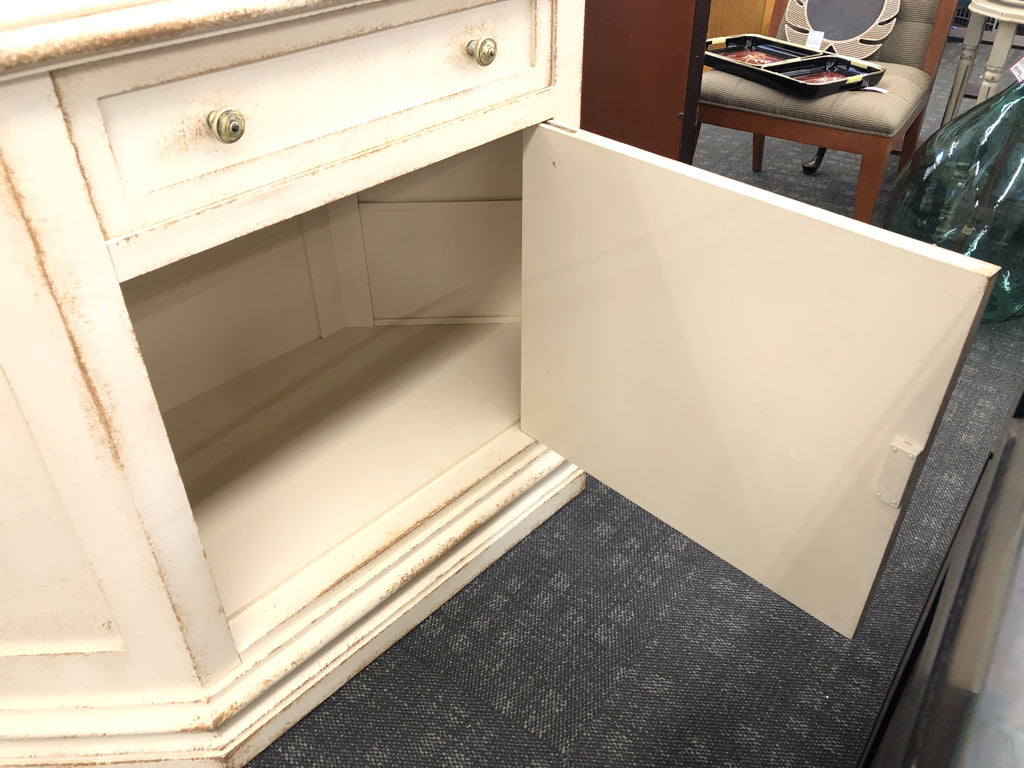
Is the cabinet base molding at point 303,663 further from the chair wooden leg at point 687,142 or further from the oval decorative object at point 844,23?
the oval decorative object at point 844,23

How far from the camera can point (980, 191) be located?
1.49 metres

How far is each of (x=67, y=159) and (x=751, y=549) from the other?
658 mm

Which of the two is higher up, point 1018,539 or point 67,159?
point 67,159

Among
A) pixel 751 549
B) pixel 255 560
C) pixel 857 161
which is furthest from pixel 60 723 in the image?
pixel 857 161

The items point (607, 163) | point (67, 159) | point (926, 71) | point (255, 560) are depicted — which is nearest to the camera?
point (67, 159)

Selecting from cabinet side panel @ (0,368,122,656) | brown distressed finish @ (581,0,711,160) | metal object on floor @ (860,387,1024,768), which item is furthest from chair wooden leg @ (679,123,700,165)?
cabinet side panel @ (0,368,122,656)

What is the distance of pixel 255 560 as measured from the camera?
910 millimetres

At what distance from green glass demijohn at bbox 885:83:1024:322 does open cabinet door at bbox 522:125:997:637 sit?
3.27 feet

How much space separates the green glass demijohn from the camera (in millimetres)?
1455

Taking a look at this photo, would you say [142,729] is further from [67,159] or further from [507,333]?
[507,333]

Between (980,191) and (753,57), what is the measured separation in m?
0.53

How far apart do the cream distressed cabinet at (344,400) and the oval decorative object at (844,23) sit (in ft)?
4.11

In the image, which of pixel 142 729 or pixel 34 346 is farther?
pixel 142 729

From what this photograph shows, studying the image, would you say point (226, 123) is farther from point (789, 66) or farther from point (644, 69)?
point (789, 66)
